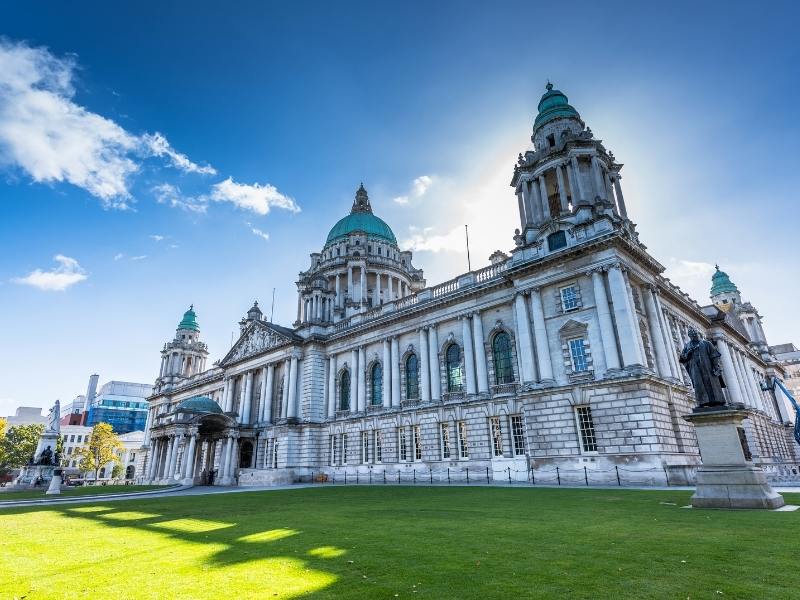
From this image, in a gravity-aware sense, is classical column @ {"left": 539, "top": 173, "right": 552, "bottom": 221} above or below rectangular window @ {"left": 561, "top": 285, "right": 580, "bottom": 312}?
above

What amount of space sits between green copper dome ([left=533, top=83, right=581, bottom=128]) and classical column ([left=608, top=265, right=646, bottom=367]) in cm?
1610

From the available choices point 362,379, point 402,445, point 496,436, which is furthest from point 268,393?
point 496,436

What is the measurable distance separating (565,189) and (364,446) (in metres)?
26.9

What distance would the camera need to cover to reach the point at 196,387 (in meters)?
65.4

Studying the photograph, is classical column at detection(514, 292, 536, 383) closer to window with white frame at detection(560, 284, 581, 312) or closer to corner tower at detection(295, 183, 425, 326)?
window with white frame at detection(560, 284, 581, 312)

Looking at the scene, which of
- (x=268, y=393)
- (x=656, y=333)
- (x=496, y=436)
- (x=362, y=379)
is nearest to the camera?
(x=656, y=333)

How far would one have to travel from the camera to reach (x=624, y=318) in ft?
86.2

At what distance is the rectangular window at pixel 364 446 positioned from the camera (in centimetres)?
3991

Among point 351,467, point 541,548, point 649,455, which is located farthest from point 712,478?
point 351,467

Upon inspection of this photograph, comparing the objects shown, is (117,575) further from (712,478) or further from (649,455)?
(649,455)

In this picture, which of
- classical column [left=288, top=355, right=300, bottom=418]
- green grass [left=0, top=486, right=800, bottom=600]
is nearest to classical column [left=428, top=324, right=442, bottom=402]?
classical column [left=288, top=355, right=300, bottom=418]

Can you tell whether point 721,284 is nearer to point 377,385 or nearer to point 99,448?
point 377,385

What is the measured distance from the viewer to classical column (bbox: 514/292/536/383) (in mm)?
29656

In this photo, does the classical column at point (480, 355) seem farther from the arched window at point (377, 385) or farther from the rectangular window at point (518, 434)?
the arched window at point (377, 385)
